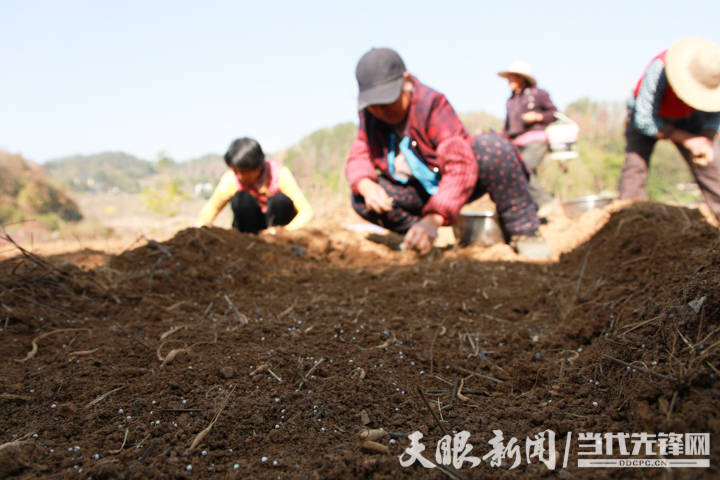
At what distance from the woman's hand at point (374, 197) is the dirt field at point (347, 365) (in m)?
0.81

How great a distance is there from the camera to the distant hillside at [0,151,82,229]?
36.4 feet

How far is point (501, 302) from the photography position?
193 cm

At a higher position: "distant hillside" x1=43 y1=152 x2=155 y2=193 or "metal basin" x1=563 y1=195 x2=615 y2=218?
"metal basin" x1=563 y1=195 x2=615 y2=218

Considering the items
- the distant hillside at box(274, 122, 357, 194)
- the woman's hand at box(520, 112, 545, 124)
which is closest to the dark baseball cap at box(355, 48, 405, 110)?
the woman's hand at box(520, 112, 545, 124)

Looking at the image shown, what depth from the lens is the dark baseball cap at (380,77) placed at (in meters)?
2.68

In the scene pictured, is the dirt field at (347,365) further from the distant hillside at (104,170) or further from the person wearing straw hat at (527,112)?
the distant hillside at (104,170)

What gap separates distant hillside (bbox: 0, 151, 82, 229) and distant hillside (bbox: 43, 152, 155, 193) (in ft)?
28.3

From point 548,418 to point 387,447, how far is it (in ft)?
1.12

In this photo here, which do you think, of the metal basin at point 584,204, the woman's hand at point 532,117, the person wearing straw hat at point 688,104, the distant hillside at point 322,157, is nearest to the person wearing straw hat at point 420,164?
the person wearing straw hat at point 688,104

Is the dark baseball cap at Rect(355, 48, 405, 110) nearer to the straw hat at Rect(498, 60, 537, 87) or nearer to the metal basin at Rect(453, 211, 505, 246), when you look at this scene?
the metal basin at Rect(453, 211, 505, 246)

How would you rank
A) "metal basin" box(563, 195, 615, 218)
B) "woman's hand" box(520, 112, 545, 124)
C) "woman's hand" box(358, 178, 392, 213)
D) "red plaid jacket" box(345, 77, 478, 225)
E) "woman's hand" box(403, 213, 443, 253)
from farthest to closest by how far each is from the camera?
1. "woman's hand" box(520, 112, 545, 124)
2. "metal basin" box(563, 195, 615, 218)
3. "woman's hand" box(358, 178, 392, 213)
4. "red plaid jacket" box(345, 77, 478, 225)
5. "woman's hand" box(403, 213, 443, 253)

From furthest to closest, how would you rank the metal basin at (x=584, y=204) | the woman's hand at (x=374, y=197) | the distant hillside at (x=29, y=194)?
the distant hillside at (x=29, y=194)
the metal basin at (x=584, y=204)
the woman's hand at (x=374, y=197)

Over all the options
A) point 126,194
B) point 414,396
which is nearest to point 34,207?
point 126,194

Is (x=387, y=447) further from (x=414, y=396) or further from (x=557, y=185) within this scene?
(x=557, y=185)
